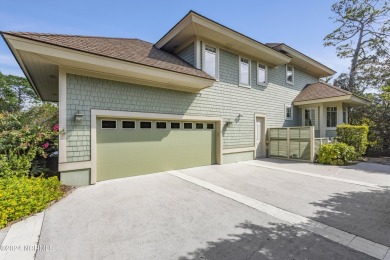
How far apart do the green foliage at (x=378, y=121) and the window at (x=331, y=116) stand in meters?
2.57

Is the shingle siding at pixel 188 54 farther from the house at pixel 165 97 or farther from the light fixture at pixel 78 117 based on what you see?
the light fixture at pixel 78 117

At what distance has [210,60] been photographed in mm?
8969

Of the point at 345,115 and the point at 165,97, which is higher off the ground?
the point at 165,97

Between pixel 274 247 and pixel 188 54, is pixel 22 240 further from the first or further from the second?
pixel 188 54

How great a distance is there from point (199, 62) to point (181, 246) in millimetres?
7568

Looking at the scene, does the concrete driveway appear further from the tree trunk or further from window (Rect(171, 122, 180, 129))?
the tree trunk

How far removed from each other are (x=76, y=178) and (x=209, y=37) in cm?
776

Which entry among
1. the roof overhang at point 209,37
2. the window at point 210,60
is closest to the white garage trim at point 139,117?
the window at point 210,60

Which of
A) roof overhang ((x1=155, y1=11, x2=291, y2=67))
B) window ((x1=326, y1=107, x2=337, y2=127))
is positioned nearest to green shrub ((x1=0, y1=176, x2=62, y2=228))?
roof overhang ((x1=155, y1=11, x2=291, y2=67))

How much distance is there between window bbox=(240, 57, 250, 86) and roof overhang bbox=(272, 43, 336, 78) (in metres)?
2.81

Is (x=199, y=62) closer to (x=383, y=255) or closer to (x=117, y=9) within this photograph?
(x=117, y=9)

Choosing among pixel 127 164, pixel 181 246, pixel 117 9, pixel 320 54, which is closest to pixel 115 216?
pixel 181 246

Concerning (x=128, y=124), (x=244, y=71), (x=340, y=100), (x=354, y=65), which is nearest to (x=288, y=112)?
(x=340, y=100)

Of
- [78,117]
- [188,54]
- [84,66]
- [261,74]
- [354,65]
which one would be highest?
[354,65]
